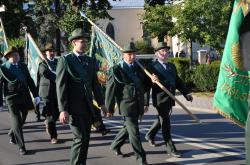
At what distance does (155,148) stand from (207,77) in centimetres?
924

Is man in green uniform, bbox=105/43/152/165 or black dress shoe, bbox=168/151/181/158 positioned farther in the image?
black dress shoe, bbox=168/151/181/158

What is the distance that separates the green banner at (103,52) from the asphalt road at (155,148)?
4.81 feet

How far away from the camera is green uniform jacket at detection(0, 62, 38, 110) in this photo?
9273mm

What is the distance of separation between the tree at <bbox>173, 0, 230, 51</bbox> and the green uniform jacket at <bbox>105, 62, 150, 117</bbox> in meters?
13.1

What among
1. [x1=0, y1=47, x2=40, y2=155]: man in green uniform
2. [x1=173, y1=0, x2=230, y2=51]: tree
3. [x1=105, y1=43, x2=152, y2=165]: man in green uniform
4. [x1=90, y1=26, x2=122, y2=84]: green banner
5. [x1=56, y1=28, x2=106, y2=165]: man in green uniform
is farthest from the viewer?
[x1=173, y1=0, x2=230, y2=51]: tree

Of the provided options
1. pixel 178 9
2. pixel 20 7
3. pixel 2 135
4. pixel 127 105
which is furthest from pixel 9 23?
pixel 127 105

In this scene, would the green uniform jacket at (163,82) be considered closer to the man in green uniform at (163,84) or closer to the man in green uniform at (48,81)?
the man in green uniform at (163,84)

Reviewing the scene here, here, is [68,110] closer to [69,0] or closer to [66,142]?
[66,142]

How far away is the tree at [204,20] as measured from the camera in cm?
2066

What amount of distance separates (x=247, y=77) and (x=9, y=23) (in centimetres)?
3514

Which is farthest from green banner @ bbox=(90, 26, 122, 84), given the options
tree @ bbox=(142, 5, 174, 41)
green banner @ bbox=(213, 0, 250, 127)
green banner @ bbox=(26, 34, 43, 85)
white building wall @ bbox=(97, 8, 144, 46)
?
white building wall @ bbox=(97, 8, 144, 46)

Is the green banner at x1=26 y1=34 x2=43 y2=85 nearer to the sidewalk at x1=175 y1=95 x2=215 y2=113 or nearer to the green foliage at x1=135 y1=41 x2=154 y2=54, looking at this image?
the sidewalk at x1=175 y1=95 x2=215 y2=113

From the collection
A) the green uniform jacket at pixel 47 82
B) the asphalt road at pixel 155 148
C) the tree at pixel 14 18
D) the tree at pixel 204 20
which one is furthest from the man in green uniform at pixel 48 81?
the tree at pixel 14 18

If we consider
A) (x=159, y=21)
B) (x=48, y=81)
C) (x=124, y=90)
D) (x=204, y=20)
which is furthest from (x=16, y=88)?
→ (x=159, y=21)
